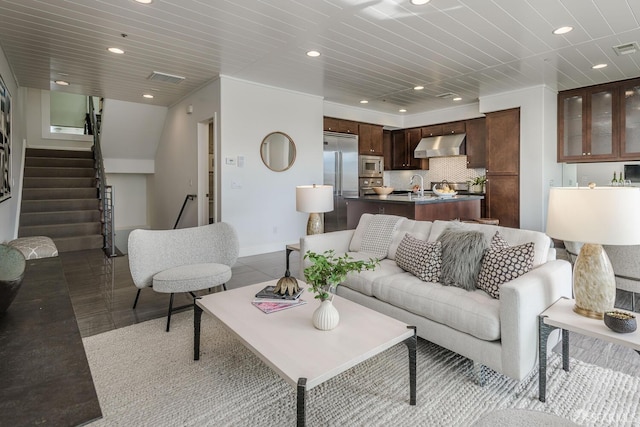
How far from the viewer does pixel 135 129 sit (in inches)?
284

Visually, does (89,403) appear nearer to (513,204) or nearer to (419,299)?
(419,299)

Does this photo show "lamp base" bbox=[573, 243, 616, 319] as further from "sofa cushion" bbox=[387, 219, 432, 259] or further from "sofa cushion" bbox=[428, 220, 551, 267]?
"sofa cushion" bbox=[387, 219, 432, 259]

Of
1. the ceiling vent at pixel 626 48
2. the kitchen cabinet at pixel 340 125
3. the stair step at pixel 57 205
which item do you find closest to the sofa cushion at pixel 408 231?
the ceiling vent at pixel 626 48

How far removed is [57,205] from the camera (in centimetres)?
613

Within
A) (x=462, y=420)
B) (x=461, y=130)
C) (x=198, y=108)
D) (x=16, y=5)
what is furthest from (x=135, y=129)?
(x=462, y=420)

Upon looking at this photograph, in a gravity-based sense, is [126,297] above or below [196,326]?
below

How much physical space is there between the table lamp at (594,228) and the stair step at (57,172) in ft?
25.9

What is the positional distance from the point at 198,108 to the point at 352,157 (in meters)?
3.02

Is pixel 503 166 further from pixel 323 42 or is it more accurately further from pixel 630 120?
pixel 323 42

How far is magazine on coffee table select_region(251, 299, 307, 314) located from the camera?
2.08 meters

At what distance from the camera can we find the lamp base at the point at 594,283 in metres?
1.79

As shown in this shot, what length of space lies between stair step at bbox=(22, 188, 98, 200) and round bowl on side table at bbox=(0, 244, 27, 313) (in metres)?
6.43

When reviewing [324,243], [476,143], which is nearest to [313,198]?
[324,243]

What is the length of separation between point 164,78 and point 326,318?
472 cm
